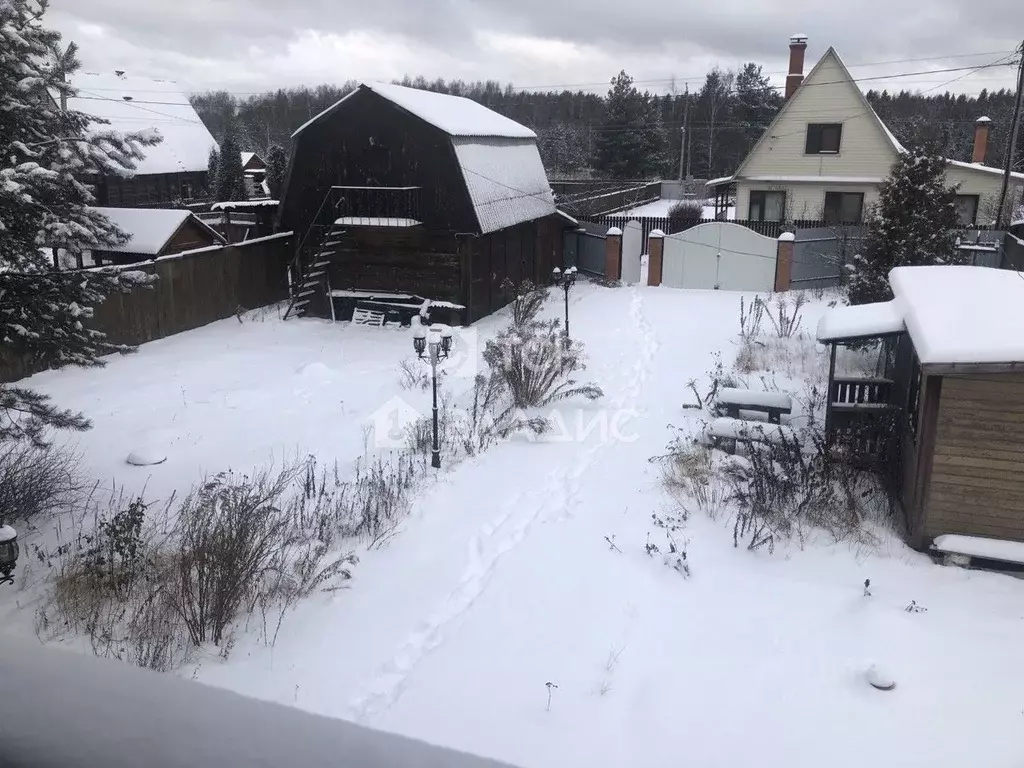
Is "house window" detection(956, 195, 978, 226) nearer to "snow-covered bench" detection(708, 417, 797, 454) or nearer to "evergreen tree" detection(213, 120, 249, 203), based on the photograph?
"snow-covered bench" detection(708, 417, 797, 454)

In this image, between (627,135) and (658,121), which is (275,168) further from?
(658,121)

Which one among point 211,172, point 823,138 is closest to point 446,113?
point 823,138

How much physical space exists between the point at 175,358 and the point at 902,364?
12760mm

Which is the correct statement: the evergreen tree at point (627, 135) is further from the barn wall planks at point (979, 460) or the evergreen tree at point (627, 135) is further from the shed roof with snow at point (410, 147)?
the barn wall planks at point (979, 460)

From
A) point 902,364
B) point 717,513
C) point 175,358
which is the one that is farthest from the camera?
point 175,358

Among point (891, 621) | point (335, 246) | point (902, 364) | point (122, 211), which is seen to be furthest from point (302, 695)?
point (122, 211)

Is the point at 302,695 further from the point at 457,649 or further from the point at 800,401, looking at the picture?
the point at 800,401

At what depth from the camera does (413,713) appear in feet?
17.4

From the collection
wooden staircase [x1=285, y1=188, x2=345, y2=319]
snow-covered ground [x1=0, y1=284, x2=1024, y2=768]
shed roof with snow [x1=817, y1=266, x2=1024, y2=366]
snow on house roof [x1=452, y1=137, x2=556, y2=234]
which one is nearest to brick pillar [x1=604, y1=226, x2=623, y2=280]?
snow on house roof [x1=452, y1=137, x2=556, y2=234]

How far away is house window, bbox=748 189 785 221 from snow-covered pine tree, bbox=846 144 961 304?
1216 centimetres

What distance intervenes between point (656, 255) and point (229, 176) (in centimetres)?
2543

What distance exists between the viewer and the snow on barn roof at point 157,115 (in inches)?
1425

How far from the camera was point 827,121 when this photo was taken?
27062 mm

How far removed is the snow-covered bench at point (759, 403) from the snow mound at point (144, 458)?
7793 millimetres
